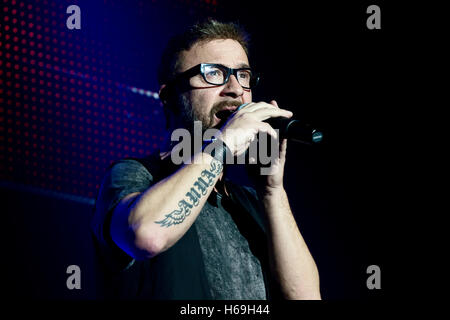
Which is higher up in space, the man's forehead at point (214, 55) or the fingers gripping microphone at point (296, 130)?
the man's forehead at point (214, 55)

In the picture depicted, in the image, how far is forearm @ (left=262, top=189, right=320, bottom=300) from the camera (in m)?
1.51

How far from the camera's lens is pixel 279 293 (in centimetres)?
153

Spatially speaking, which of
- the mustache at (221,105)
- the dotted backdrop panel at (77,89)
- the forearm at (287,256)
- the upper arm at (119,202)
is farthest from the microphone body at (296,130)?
the dotted backdrop panel at (77,89)

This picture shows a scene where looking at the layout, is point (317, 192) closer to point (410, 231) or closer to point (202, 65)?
point (410, 231)

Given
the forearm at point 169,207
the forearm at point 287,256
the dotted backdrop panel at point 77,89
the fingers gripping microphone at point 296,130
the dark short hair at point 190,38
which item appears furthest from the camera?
the dotted backdrop panel at point 77,89

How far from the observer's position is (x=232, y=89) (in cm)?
154

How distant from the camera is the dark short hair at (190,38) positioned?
1665 mm

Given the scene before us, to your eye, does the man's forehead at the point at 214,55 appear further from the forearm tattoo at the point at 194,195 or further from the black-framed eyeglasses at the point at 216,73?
the forearm tattoo at the point at 194,195

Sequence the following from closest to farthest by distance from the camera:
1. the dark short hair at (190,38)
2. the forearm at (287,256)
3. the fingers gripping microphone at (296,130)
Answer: the fingers gripping microphone at (296,130) < the forearm at (287,256) < the dark short hair at (190,38)

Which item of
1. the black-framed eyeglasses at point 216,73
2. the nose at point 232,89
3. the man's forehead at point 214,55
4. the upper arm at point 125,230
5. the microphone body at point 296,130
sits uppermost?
the man's forehead at point 214,55

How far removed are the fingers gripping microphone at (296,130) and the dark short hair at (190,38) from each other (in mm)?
534

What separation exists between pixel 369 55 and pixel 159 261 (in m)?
1.92

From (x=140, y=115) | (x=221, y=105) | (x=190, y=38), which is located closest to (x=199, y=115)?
(x=221, y=105)
